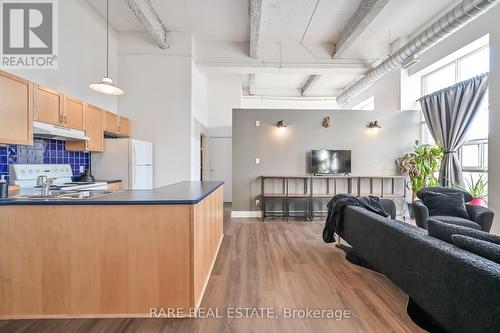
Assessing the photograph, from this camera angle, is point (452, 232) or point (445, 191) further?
point (445, 191)

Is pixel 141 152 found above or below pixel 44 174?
above

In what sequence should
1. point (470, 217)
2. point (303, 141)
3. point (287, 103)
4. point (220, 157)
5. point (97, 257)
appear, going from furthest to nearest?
1. point (287, 103)
2. point (220, 157)
3. point (303, 141)
4. point (470, 217)
5. point (97, 257)

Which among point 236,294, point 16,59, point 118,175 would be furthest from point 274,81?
point 236,294

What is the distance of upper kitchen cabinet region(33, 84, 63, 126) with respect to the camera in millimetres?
2822

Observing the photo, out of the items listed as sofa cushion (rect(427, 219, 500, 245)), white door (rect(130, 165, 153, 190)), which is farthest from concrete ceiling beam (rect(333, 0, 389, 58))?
white door (rect(130, 165, 153, 190))

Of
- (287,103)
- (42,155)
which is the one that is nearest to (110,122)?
(42,155)

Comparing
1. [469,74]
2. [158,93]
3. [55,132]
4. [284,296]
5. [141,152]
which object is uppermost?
[469,74]

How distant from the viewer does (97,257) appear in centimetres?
190

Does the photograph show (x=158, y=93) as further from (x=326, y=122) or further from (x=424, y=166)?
(x=424, y=166)

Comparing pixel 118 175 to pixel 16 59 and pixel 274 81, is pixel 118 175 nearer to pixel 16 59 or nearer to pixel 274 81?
pixel 16 59

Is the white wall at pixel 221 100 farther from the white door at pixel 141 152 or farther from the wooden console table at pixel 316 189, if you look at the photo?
the white door at pixel 141 152

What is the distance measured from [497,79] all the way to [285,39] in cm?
363

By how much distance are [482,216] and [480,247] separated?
7.73ft

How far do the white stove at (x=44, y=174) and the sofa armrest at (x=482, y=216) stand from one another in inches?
207
